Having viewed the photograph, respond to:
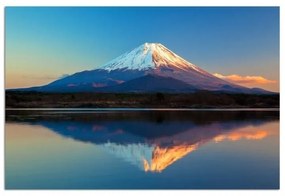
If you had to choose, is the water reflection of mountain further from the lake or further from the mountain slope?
the mountain slope

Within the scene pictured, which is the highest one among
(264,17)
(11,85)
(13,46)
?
(264,17)

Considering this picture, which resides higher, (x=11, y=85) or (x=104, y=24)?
(x=104, y=24)

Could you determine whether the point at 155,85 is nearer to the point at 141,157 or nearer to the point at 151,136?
the point at 151,136

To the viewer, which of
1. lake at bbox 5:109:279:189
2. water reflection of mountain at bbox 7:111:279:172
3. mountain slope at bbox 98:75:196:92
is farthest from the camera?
mountain slope at bbox 98:75:196:92

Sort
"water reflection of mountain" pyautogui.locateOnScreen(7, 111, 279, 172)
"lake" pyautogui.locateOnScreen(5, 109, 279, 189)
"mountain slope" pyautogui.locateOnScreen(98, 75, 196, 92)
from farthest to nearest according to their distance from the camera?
"mountain slope" pyautogui.locateOnScreen(98, 75, 196, 92) < "water reflection of mountain" pyautogui.locateOnScreen(7, 111, 279, 172) < "lake" pyautogui.locateOnScreen(5, 109, 279, 189)

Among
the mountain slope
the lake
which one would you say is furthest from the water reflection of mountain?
the mountain slope

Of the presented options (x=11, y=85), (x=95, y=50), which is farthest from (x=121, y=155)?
(x=95, y=50)

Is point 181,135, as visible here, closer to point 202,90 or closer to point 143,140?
point 143,140

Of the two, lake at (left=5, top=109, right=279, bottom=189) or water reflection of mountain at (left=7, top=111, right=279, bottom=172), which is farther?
water reflection of mountain at (left=7, top=111, right=279, bottom=172)

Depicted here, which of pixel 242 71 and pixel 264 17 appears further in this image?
pixel 242 71

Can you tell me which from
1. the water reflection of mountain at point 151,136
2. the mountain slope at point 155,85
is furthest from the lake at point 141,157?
the mountain slope at point 155,85
